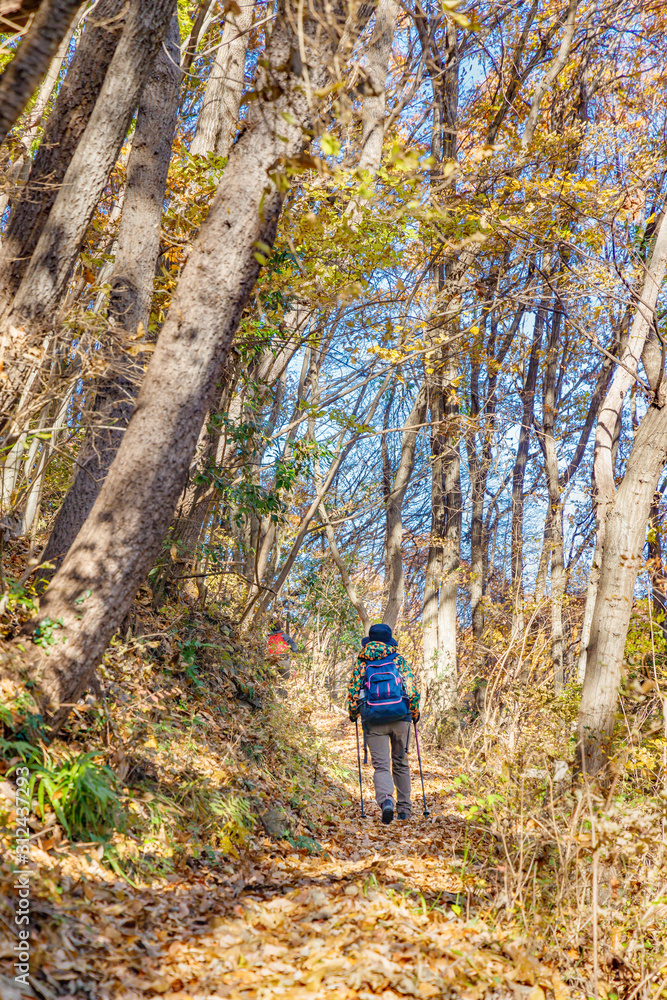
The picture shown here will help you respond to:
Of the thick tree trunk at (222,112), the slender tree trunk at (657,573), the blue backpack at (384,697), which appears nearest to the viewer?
the blue backpack at (384,697)

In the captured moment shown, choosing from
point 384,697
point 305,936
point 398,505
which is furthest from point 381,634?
point 398,505

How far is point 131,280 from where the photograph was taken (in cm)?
582

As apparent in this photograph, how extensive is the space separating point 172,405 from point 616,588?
11.7 feet

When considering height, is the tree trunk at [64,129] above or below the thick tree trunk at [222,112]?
below

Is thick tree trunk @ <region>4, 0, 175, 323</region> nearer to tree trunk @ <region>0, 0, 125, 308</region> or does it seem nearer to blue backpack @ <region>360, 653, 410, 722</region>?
tree trunk @ <region>0, 0, 125, 308</region>

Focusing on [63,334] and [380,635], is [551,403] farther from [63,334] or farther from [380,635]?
[63,334]

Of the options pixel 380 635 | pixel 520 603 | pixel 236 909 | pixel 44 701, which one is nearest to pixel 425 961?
pixel 236 909

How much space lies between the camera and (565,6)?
1220 cm

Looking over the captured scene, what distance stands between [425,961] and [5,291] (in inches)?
208

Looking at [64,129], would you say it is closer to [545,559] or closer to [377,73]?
[377,73]

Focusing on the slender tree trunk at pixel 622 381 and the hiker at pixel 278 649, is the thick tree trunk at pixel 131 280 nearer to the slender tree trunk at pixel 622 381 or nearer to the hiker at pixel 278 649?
the slender tree trunk at pixel 622 381

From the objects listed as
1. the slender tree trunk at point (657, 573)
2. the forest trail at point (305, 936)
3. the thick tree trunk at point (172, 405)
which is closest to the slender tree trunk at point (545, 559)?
the slender tree trunk at point (657, 573)

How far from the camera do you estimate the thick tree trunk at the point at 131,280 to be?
5500 mm

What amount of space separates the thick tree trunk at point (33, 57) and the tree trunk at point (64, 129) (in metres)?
2.92
